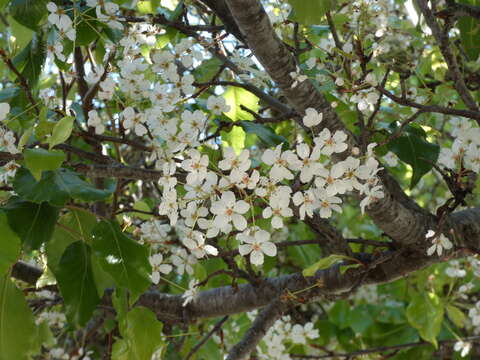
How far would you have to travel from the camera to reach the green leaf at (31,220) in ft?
4.08

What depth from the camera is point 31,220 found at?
49.3 inches

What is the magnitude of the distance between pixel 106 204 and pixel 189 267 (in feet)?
3.07

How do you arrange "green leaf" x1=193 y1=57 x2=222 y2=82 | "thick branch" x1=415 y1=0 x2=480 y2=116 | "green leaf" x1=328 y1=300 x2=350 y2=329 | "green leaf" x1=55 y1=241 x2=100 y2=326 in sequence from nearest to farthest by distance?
"thick branch" x1=415 y1=0 x2=480 y2=116 → "green leaf" x1=55 y1=241 x2=100 y2=326 → "green leaf" x1=193 y1=57 x2=222 y2=82 → "green leaf" x1=328 y1=300 x2=350 y2=329

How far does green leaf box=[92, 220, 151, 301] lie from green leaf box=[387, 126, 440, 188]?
61cm

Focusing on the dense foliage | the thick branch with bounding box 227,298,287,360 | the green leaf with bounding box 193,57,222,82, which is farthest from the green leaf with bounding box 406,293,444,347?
the green leaf with bounding box 193,57,222,82

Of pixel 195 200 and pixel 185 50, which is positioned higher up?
pixel 185 50

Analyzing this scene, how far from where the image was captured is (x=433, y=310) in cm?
199

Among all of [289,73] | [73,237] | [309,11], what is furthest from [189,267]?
[309,11]

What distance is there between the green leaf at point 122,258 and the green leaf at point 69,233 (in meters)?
0.16

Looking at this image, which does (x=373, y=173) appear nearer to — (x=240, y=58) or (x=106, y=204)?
(x=240, y=58)

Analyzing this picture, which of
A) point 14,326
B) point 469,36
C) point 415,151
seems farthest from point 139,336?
point 469,36

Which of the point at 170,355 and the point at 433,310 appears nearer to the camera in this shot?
the point at 433,310

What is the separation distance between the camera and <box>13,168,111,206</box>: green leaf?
1.13 metres

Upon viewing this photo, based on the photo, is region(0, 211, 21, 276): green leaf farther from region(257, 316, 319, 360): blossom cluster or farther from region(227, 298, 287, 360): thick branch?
region(257, 316, 319, 360): blossom cluster
